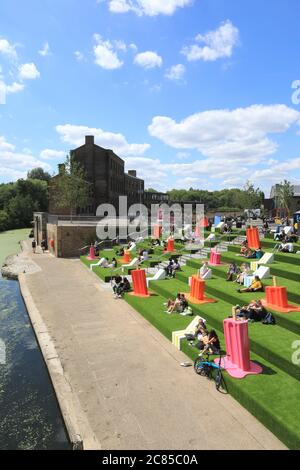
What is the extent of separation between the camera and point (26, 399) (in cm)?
1075

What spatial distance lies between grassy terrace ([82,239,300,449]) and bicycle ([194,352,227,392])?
0.72 ft

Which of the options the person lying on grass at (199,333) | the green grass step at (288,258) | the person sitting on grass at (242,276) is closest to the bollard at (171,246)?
the green grass step at (288,258)

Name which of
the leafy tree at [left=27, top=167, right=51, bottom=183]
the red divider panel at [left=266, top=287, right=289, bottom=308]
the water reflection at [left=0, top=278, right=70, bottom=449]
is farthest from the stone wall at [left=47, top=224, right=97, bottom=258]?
the leafy tree at [left=27, top=167, right=51, bottom=183]

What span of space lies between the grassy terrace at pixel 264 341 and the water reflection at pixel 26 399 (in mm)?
4336

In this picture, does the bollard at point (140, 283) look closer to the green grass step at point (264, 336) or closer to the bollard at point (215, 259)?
the green grass step at point (264, 336)

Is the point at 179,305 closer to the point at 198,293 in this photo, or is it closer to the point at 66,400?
the point at 198,293

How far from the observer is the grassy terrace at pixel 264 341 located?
8234 millimetres

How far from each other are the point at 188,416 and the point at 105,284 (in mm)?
15619

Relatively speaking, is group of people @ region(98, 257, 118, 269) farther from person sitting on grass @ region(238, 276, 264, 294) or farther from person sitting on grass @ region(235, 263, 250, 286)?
person sitting on grass @ region(238, 276, 264, 294)

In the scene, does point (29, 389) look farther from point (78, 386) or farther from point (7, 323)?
point (7, 323)

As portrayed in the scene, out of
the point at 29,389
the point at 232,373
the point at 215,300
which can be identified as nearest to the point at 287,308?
the point at 215,300

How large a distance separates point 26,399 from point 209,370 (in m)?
5.10

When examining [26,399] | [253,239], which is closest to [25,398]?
[26,399]

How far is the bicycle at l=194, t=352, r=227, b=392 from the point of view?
1005 cm
